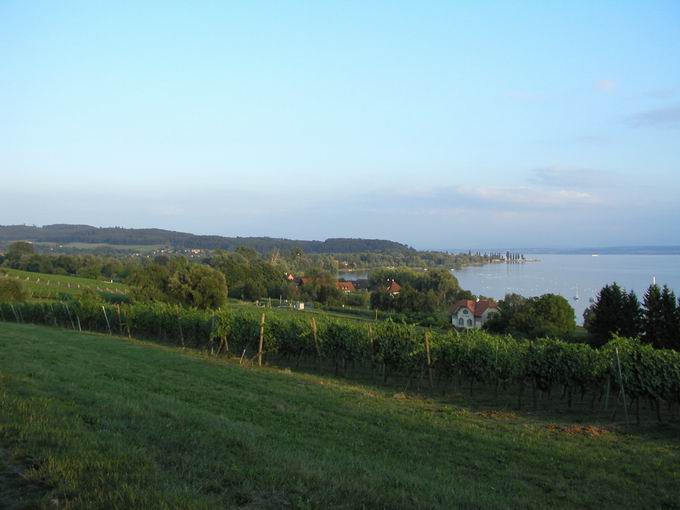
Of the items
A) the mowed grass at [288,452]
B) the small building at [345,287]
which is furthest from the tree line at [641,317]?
the small building at [345,287]

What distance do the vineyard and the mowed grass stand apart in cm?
287

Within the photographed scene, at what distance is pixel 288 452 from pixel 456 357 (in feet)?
44.4

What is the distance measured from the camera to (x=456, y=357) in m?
19.3

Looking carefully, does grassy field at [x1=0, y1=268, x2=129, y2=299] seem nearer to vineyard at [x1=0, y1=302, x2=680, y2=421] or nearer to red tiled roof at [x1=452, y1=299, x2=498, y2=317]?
vineyard at [x1=0, y1=302, x2=680, y2=421]

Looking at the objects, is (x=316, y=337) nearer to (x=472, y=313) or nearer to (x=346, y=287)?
(x=472, y=313)

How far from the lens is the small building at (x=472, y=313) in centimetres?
6547

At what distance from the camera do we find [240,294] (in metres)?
92.3

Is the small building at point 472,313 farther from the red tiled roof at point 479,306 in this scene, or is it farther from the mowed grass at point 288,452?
the mowed grass at point 288,452

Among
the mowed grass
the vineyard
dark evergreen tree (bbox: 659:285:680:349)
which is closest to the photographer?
the mowed grass

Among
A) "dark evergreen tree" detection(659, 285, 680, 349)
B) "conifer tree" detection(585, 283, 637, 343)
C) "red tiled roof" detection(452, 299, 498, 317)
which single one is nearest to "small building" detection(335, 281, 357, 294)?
"red tiled roof" detection(452, 299, 498, 317)

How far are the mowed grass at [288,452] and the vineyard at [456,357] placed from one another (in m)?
2.87

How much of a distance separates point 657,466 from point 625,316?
109 ft

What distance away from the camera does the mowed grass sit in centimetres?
452

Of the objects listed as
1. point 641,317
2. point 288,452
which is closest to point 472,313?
point 641,317
